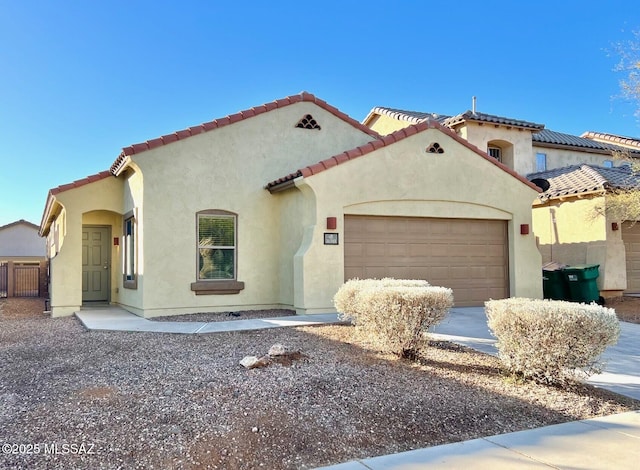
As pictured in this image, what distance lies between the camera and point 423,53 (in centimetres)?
1981

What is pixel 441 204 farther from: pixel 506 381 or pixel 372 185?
pixel 506 381

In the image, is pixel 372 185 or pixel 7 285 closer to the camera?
pixel 372 185

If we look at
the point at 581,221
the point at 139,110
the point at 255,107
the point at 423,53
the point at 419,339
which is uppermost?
the point at 423,53

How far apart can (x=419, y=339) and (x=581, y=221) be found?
37.9 ft

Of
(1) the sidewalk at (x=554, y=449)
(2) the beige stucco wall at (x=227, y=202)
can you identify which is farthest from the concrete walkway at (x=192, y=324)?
(1) the sidewalk at (x=554, y=449)

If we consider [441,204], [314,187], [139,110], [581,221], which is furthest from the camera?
[139,110]

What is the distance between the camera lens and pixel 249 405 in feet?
17.4

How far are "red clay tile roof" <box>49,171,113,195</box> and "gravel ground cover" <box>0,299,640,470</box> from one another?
6128 mm

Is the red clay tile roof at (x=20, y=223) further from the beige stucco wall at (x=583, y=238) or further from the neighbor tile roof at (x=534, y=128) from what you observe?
the beige stucco wall at (x=583, y=238)

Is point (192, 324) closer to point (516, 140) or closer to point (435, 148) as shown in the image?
point (435, 148)

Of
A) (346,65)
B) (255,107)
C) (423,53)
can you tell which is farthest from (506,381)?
(423,53)

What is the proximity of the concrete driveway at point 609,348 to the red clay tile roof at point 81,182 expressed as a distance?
999 centimetres

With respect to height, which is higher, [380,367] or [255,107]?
[255,107]

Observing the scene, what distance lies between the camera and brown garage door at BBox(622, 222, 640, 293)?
16.4 m
